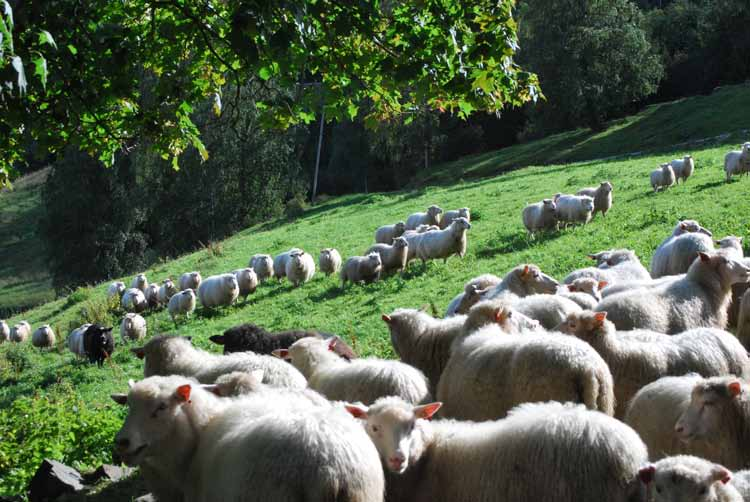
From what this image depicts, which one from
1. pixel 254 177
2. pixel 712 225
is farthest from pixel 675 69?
pixel 712 225

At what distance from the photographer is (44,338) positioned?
24672 mm

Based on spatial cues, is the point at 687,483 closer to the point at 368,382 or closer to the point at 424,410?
the point at 424,410

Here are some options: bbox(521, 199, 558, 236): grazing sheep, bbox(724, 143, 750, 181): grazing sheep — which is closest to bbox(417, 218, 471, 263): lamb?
bbox(521, 199, 558, 236): grazing sheep

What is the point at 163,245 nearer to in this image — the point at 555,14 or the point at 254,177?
the point at 254,177

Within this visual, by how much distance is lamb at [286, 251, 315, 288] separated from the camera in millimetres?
22062

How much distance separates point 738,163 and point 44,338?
71.9 ft

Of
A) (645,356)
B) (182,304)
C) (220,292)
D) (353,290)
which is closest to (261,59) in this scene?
(645,356)

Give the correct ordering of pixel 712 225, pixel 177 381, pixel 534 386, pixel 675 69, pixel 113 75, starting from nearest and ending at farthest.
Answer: pixel 177 381
pixel 534 386
pixel 113 75
pixel 712 225
pixel 675 69

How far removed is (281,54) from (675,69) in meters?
55.7

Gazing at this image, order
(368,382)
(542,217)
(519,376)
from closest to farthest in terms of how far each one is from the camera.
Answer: (519,376) → (368,382) → (542,217)

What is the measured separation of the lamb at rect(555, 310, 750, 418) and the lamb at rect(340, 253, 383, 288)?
1264cm

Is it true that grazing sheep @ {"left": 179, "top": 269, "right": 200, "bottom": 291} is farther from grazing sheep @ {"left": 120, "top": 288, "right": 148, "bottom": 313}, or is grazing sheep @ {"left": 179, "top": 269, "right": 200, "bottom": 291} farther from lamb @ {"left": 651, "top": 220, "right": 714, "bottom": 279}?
lamb @ {"left": 651, "top": 220, "right": 714, "bottom": 279}

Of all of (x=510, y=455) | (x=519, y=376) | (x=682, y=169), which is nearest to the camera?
(x=510, y=455)

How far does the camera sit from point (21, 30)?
5.84m
